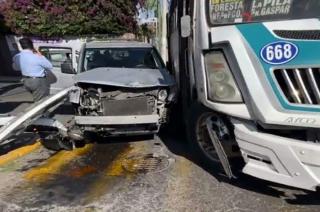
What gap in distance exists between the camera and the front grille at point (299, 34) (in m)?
4.25

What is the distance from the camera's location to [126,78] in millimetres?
7223

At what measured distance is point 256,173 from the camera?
4.66m

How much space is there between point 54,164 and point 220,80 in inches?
108

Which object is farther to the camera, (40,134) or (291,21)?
(40,134)

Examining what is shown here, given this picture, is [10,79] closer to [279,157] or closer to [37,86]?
[37,86]

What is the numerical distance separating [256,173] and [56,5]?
1869 cm

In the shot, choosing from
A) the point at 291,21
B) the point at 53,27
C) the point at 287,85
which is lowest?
the point at 53,27

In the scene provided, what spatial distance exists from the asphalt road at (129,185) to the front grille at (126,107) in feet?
1.88

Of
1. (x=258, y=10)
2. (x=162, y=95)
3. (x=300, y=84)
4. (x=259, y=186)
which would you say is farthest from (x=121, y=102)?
(x=300, y=84)

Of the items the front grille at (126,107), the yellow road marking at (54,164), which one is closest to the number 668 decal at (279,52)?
the front grille at (126,107)

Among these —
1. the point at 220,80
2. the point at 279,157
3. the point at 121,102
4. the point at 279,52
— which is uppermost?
the point at 279,52

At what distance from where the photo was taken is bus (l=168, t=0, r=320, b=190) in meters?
4.25

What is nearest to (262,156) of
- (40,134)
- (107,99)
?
(107,99)

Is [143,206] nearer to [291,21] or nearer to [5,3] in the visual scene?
[291,21]
